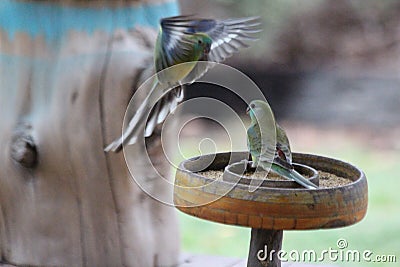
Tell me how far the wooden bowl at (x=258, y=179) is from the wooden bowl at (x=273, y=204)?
0.02 m

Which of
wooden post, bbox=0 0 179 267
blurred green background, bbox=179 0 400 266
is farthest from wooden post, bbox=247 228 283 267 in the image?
blurred green background, bbox=179 0 400 266

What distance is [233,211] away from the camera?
1.14 metres

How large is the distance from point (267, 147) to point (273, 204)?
0.33 ft

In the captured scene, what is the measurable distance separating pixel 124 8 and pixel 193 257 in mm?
530

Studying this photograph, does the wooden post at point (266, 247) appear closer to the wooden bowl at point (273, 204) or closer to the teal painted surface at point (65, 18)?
the wooden bowl at point (273, 204)

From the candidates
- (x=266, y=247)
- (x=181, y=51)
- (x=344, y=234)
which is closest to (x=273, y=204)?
(x=266, y=247)

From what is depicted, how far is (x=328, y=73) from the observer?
425 centimetres

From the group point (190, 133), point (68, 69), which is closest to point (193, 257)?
point (68, 69)

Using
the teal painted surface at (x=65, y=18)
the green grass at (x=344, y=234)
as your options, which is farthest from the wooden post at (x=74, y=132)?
the green grass at (x=344, y=234)

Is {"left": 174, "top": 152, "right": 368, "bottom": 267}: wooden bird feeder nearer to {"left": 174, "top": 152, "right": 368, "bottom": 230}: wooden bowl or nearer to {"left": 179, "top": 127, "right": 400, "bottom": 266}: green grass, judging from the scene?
{"left": 174, "top": 152, "right": 368, "bottom": 230}: wooden bowl

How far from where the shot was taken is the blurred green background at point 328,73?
3.69 m

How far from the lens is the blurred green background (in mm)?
3688

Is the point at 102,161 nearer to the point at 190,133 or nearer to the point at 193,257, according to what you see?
the point at 193,257

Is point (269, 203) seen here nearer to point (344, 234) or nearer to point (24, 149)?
point (24, 149)
